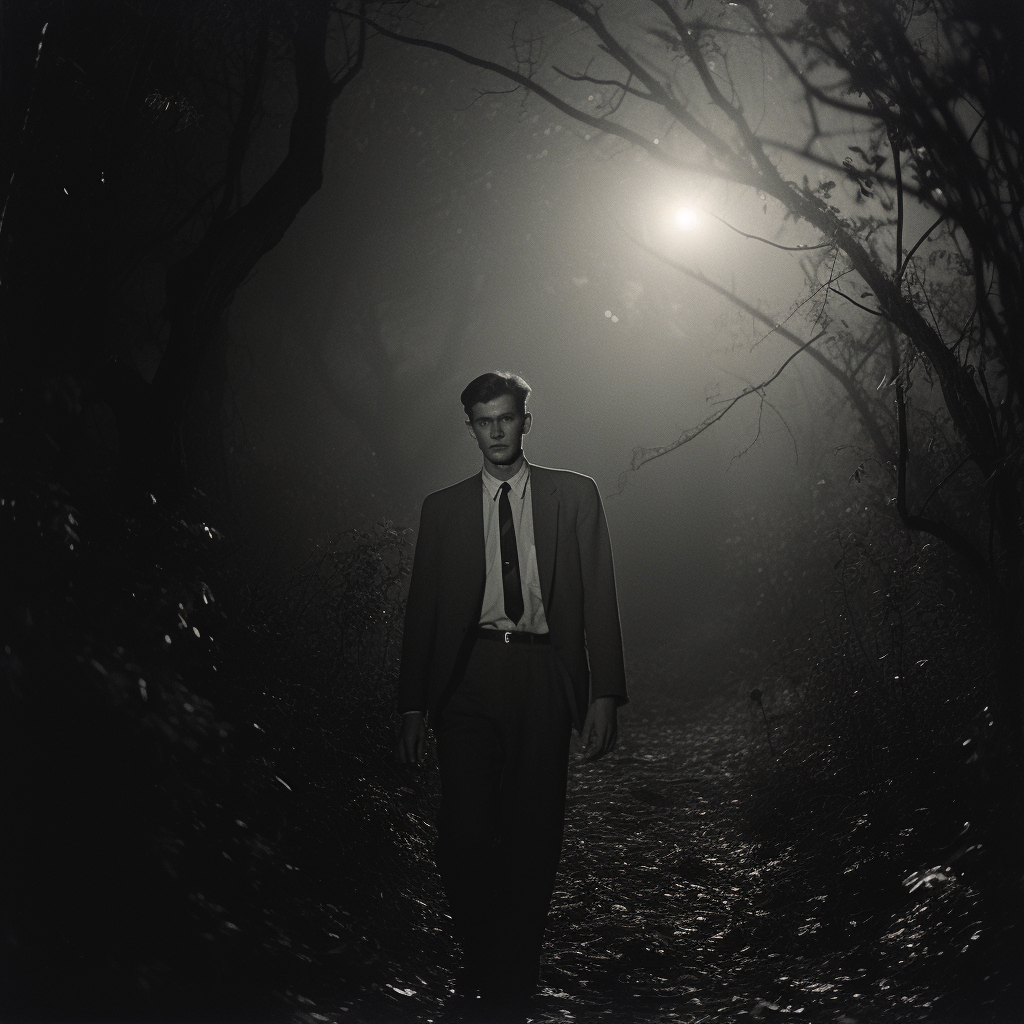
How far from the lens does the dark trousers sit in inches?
129

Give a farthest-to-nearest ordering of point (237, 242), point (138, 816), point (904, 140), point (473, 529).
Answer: point (237, 242) < point (904, 140) < point (473, 529) < point (138, 816)

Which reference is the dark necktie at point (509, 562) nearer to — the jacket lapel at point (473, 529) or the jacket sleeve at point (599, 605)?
the jacket lapel at point (473, 529)

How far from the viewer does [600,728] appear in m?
3.41

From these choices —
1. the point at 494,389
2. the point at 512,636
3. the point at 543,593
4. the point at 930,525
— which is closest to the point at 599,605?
the point at 543,593

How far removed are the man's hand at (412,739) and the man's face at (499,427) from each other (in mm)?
1088

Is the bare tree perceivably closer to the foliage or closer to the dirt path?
the dirt path

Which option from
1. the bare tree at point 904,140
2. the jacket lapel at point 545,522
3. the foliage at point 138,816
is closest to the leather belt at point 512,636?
the jacket lapel at point 545,522

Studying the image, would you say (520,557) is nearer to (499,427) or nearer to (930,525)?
(499,427)

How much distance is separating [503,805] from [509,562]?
37.1 inches

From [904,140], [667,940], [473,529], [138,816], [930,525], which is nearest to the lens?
[138,816]

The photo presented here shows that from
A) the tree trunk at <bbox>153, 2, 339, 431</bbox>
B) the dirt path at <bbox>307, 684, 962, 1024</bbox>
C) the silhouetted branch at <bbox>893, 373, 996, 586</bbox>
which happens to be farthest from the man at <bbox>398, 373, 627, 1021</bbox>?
the tree trunk at <bbox>153, 2, 339, 431</bbox>

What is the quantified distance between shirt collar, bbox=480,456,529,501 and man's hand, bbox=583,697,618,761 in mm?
898

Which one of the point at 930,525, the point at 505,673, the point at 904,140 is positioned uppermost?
the point at 904,140

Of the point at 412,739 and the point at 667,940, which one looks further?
the point at 667,940
